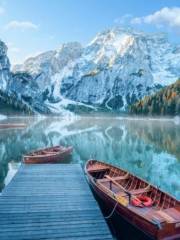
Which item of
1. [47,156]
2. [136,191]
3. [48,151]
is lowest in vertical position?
[48,151]

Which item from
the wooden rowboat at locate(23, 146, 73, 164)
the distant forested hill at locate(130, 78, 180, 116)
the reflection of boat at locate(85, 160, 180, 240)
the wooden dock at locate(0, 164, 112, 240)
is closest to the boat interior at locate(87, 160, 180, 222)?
the reflection of boat at locate(85, 160, 180, 240)

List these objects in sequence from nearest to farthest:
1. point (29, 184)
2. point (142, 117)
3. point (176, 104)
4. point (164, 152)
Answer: point (29, 184) → point (164, 152) → point (176, 104) → point (142, 117)

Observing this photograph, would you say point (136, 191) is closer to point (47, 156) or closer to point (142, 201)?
point (142, 201)

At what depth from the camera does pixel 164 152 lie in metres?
48.7

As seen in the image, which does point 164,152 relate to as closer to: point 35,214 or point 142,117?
point 35,214

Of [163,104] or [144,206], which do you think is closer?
[144,206]

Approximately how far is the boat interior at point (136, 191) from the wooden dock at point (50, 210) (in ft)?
5.99

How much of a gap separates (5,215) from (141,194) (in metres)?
8.62

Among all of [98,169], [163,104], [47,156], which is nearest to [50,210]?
[98,169]

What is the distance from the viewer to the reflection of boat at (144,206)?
15987 mm

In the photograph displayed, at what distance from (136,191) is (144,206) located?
99.3 inches

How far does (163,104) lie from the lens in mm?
170250

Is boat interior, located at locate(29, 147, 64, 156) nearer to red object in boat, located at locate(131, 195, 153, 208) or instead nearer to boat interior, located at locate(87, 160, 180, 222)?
boat interior, located at locate(87, 160, 180, 222)

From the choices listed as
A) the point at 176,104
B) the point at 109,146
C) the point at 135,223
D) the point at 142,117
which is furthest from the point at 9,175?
the point at 142,117
